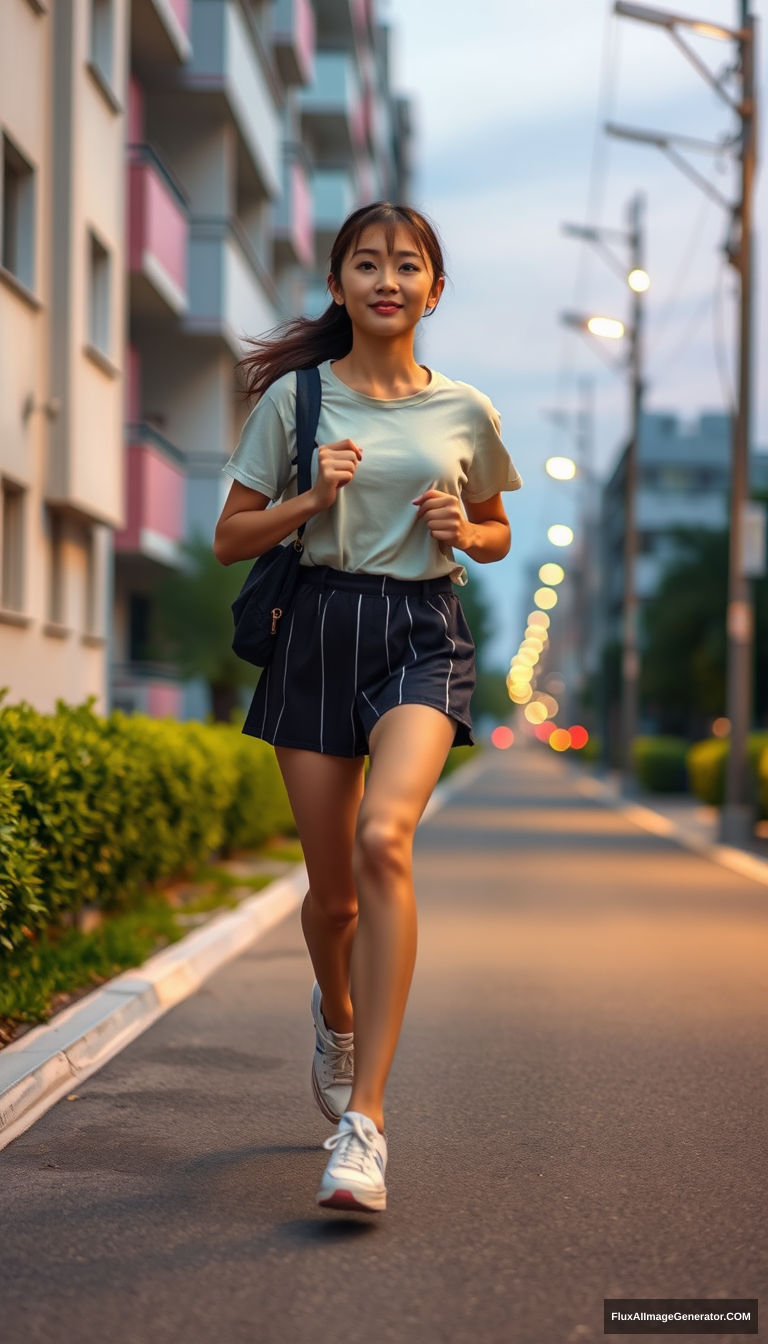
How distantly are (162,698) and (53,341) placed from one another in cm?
946

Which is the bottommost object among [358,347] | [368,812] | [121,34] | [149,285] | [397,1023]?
[397,1023]

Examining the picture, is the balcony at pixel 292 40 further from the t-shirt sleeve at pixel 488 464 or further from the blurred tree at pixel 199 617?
the t-shirt sleeve at pixel 488 464

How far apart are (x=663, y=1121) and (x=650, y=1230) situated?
1368 millimetres

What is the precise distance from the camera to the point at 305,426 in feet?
15.3

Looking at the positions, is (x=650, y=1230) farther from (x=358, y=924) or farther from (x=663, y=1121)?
(x=663, y=1121)

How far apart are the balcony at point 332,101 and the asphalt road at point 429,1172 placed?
35.0 m

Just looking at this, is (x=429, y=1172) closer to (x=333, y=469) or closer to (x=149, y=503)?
(x=333, y=469)

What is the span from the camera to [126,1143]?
5.23 meters

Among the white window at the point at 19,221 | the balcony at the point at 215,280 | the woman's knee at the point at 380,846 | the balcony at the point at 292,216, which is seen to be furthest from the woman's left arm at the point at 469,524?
the balcony at the point at 292,216

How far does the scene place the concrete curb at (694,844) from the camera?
17.7 metres

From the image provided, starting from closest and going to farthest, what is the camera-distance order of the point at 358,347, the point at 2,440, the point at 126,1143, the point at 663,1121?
the point at 358,347 < the point at 126,1143 < the point at 663,1121 < the point at 2,440

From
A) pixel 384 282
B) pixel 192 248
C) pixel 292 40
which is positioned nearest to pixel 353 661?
pixel 384 282

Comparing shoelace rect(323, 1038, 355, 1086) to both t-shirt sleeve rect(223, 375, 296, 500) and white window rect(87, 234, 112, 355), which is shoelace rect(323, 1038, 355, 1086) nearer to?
t-shirt sleeve rect(223, 375, 296, 500)

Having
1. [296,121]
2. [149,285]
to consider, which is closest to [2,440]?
[149,285]
